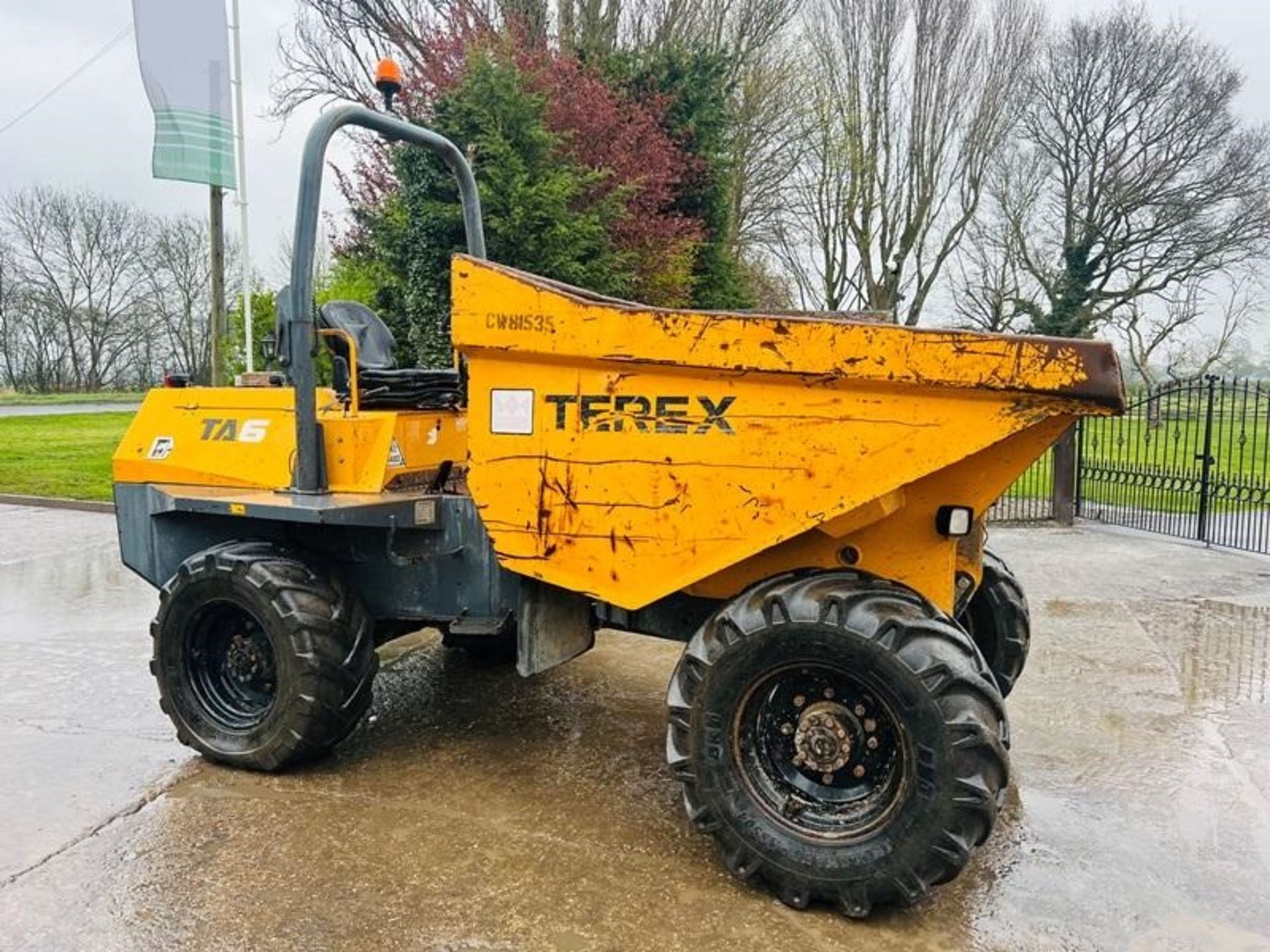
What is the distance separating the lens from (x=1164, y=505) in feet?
38.1

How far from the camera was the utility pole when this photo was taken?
11297 mm

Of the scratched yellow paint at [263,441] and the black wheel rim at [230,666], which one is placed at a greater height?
the scratched yellow paint at [263,441]

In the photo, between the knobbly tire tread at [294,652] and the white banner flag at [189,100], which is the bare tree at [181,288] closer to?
the white banner flag at [189,100]

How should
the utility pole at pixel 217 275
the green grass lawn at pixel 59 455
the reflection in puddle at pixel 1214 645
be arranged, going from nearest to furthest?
the reflection in puddle at pixel 1214 645, the utility pole at pixel 217 275, the green grass lawn at pixel 59 455

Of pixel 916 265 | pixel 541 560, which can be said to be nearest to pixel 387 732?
pixel 541 560

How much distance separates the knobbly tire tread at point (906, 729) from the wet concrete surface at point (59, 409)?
25996 mm

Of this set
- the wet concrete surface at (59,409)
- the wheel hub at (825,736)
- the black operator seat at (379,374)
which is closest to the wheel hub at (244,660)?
the black operator seat at (379,374)

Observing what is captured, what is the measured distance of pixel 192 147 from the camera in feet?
35.3

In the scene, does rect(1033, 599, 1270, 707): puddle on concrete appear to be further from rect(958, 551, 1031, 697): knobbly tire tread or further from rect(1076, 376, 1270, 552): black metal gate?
rect(1076, 376, 1270, 552): black metal gate

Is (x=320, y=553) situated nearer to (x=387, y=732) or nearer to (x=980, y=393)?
(x=387, y=732)

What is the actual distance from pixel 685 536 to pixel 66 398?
34714mm

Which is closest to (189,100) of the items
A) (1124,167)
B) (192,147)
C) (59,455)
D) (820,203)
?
(192,147)

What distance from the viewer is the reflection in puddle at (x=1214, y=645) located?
490 cm

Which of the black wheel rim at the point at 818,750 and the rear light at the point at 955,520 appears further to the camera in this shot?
the rear light at the point at 955,520
